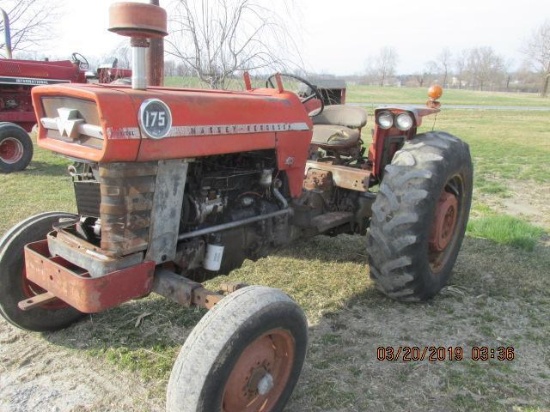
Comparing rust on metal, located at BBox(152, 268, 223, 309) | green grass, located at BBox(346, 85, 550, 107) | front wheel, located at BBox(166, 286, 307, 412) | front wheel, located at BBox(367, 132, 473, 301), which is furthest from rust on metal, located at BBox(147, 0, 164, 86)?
green grass, located at BBox(346, 85, 550, 107)

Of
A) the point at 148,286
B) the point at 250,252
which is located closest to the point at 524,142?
the point at 250,252

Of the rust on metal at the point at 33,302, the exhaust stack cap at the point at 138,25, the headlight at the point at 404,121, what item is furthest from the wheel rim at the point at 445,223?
the rust on metal at the point at 33,302

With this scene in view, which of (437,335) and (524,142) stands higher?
(524,142)

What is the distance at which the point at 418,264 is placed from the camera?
129 inches

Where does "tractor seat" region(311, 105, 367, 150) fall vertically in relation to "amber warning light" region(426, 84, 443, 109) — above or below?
below

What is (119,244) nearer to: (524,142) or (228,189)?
(228,189)

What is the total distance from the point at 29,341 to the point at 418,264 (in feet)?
8.15

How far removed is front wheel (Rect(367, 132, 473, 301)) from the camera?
126 inches

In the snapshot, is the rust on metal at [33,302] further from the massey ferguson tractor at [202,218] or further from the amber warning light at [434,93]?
the amber warning light at [434,93]

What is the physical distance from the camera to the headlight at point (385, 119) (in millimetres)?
3709

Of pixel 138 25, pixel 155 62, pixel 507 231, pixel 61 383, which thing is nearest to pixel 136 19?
pixel 138 25

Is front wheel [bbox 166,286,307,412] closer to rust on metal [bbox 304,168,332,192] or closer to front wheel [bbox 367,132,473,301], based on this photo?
front wheel [bbox 367,132,473,301]

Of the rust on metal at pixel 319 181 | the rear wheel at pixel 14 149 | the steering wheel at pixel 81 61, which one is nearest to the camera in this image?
the rust on metal at pixel 319 181

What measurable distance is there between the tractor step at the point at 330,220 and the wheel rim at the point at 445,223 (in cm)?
63
